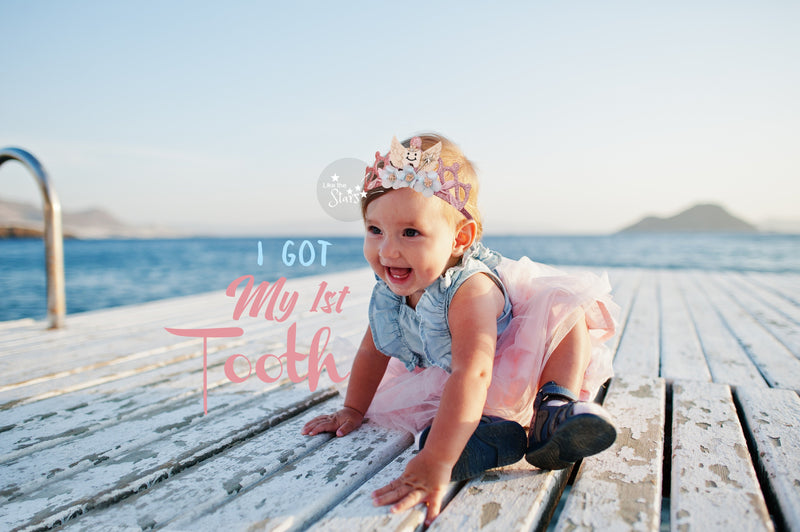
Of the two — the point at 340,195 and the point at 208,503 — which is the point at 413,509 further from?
the point at 340,195

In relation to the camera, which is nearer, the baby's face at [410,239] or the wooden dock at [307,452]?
the wooden dock at [307,452]

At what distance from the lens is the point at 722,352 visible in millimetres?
2404

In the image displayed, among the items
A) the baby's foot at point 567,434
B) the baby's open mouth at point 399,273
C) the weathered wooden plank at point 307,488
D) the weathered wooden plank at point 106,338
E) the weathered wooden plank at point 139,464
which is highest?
the baby's open mouth at point 399,273

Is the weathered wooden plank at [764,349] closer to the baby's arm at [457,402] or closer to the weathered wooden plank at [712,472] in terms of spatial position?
the weathered wooden plank at [712,472]

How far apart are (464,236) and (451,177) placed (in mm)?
180

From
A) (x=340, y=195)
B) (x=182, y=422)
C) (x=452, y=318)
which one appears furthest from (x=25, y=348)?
(x=452, y=318)

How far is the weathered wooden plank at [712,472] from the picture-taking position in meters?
0.93

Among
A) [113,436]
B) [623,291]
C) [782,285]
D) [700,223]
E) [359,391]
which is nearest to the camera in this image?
[113,436]

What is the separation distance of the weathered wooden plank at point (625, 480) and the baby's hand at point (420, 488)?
9.4 inches

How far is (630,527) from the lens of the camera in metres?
0.91

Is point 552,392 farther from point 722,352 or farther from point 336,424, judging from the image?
point 722,352

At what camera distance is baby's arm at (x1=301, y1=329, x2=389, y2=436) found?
1413mm

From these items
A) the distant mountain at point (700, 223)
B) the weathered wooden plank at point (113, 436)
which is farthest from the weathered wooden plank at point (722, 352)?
the distant mountain at point (700, 223)

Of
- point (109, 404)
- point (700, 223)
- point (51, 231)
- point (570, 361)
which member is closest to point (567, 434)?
point (570, 361)
